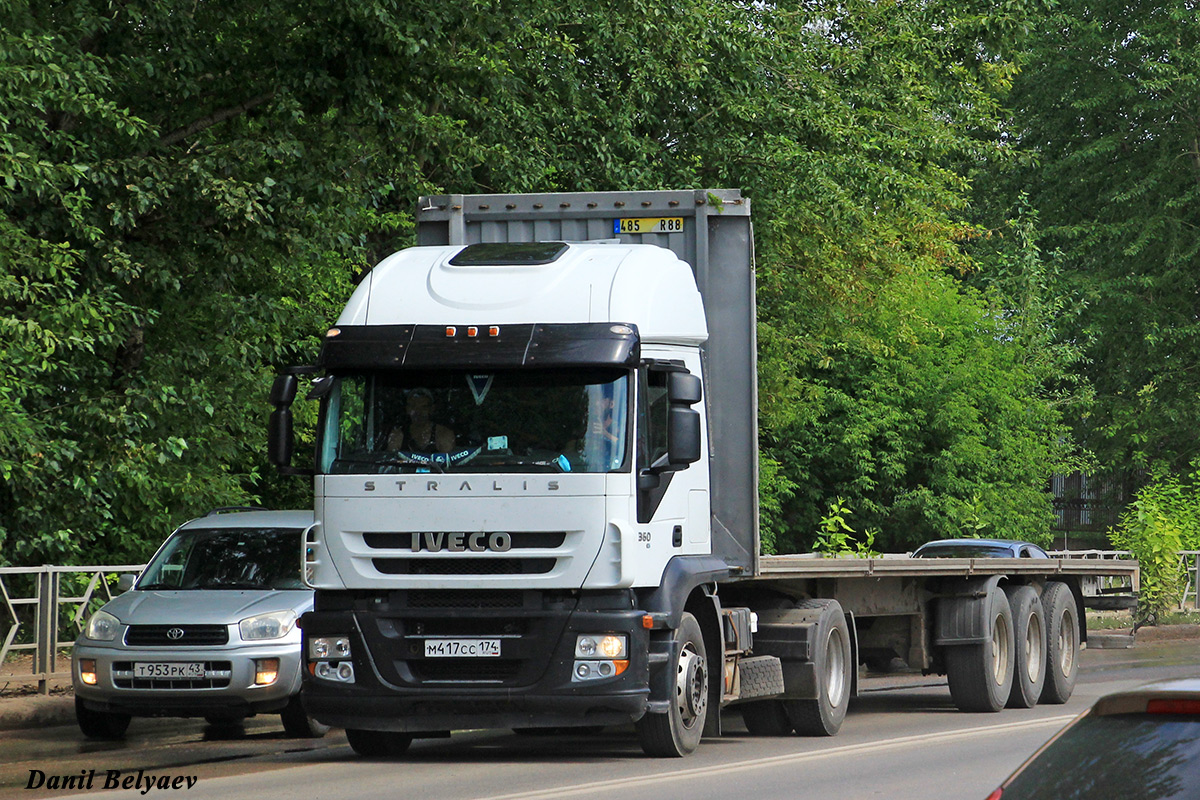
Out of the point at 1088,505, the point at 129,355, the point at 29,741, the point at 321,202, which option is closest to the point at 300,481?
the point at 129,355

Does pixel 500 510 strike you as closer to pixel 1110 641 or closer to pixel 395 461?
pixel 395 461

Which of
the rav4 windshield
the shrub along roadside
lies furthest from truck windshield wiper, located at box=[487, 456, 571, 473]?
the shrub along roadside

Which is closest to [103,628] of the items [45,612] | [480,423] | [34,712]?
[34,712]

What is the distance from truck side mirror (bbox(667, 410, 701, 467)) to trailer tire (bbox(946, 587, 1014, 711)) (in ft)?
20.2

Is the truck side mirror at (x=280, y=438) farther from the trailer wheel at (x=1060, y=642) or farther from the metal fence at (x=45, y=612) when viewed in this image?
the trailer wheel at (x=1060, y=642)

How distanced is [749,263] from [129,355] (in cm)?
883

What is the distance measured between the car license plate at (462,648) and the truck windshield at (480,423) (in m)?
1.11

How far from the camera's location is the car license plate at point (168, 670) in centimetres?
1259

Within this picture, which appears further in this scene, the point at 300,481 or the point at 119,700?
the point at 300,481

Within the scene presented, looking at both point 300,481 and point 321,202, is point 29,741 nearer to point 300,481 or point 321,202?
point 321,202

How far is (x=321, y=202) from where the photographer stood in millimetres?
17516

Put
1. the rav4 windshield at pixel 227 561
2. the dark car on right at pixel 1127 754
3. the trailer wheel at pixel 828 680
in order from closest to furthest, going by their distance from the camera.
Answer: the dark car on right at pixel 1127 754 < the trailer wheel at pixel 828 680 < the rav4 windshield at pixel 227 561

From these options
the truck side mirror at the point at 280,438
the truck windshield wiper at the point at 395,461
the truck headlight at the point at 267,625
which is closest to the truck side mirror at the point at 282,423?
the truck side mirror at the point at 280,438

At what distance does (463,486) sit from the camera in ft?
35.0
